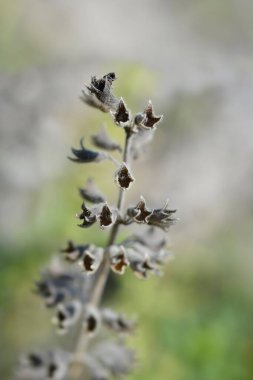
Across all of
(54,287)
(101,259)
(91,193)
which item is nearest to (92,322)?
(54,287)

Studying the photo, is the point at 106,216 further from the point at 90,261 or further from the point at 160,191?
the point at 160,191

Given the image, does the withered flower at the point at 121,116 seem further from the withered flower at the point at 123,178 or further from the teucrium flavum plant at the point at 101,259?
the withered flower at the point at 123,178

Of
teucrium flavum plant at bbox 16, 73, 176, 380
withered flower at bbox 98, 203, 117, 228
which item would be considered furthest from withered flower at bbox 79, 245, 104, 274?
withered flower at bbox 98, 203, 117, 228

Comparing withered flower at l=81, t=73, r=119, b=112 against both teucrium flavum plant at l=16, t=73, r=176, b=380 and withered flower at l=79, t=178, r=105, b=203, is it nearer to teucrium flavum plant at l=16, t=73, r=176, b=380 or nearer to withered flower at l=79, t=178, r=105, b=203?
teucrium flavum plant at l=16, t=73, r=176, b=380

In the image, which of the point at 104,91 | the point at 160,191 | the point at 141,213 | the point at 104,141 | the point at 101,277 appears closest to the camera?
the point at 104,91

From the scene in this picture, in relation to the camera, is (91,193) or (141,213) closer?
(141,213)

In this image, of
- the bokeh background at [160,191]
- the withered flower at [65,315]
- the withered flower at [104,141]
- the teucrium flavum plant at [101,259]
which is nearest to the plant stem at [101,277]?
the teucrium flavum plant at [101,259]
